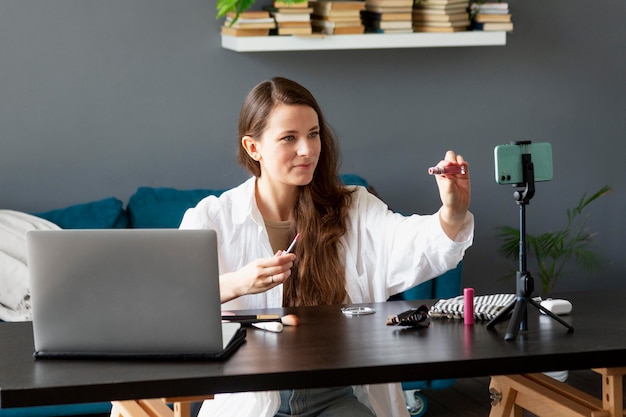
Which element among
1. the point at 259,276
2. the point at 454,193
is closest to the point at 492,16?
the point at 454,193

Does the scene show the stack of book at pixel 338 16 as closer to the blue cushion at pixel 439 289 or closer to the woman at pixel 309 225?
the blue cushion at pixel 439 289

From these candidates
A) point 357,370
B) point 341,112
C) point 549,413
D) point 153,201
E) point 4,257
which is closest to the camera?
point 357,370

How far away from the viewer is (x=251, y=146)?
2641 millimetres

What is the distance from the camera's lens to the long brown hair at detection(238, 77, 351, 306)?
2.51 m

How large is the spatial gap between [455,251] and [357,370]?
0.66 m

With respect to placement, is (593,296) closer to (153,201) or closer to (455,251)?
(455,251)

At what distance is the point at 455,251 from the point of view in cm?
235

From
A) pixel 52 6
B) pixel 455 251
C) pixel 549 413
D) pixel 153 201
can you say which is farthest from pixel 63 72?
pixel 549 413

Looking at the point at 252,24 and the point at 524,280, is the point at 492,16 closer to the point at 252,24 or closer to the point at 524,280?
the point at 252,24

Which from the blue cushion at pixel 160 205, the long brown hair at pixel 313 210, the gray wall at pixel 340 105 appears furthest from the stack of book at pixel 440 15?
the long brown hair at pixel 313 210

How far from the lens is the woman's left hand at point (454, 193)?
2168 mm

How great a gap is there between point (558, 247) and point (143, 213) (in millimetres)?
1849

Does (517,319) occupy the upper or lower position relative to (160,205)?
lower

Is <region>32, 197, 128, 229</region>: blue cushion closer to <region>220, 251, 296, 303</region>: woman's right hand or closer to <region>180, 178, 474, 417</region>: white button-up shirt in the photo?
<region>180, 178, 474, 417</region>: white button-up shirt
